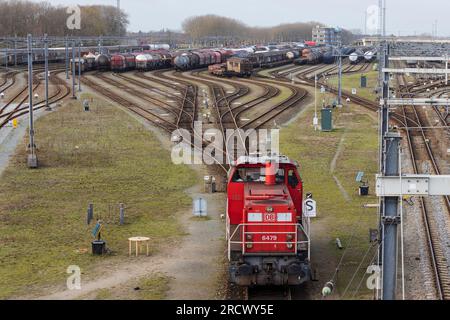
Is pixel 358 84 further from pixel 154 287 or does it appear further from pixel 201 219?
pixel 154 287

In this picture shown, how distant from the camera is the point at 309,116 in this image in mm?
58062

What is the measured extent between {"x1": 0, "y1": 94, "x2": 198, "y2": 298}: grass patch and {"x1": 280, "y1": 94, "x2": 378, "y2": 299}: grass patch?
529 cm

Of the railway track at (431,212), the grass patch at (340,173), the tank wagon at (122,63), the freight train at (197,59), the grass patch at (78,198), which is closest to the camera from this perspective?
the railway track at (431,212)

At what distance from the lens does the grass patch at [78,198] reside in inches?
896

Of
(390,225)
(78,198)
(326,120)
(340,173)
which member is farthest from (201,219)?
(326,120)

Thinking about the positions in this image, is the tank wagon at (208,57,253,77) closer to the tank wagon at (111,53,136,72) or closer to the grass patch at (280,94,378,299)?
the tank wagon at (111,53,136,72)

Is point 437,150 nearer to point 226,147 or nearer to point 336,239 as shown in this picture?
point 226,147

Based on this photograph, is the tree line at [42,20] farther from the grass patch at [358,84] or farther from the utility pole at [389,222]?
the utility pole at [389,222]

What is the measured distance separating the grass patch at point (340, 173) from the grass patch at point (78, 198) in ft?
17.4

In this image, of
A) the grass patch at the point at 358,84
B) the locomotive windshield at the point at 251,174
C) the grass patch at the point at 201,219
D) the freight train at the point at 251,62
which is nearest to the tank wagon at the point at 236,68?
the freight train at the point at 251,62

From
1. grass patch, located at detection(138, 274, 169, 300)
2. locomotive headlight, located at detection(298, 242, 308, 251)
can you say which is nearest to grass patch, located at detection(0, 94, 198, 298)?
grass patch, located at detection(138, 274, 169, 300)

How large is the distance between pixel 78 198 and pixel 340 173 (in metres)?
12.6

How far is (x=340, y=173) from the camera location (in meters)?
36.5
